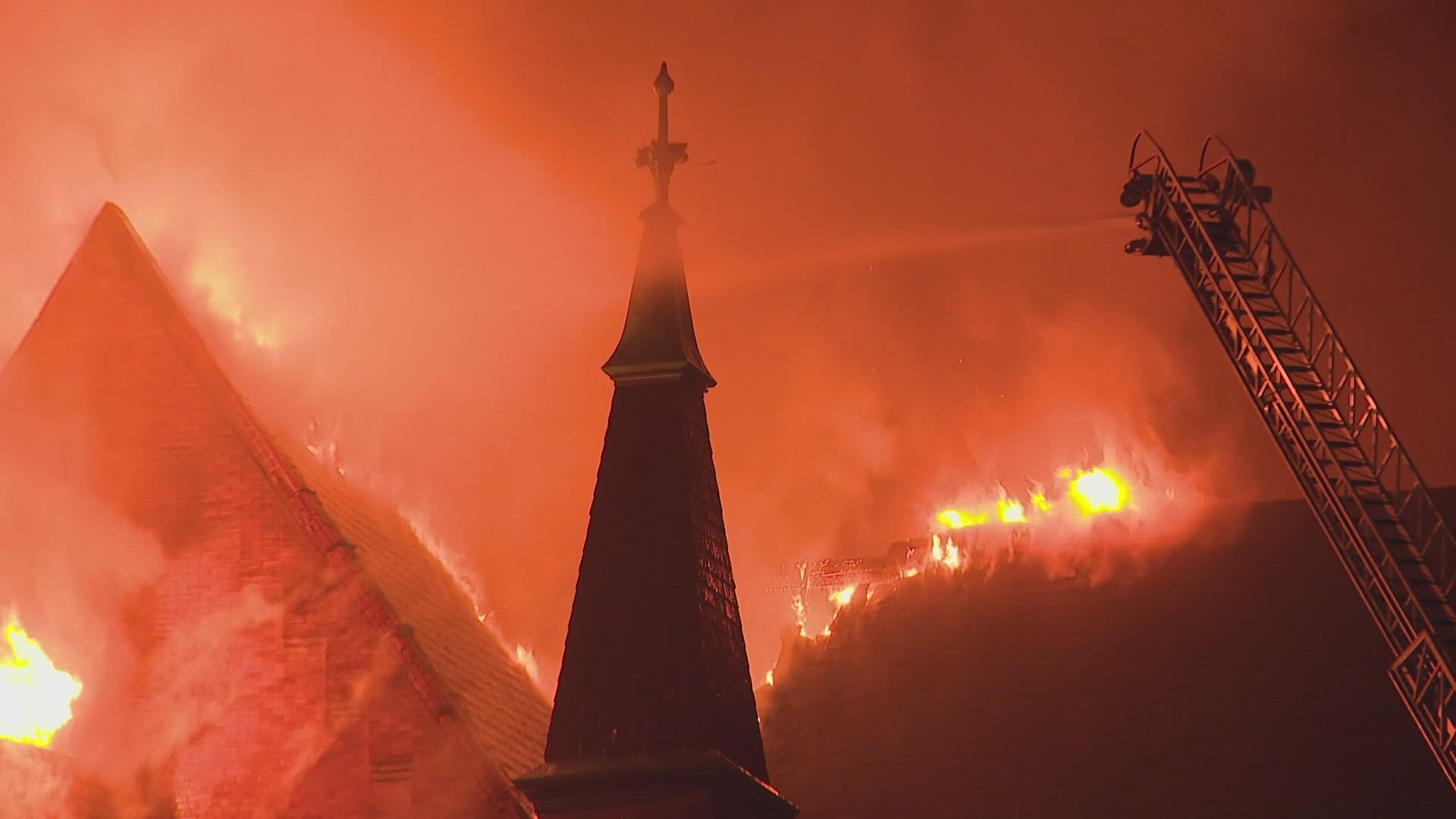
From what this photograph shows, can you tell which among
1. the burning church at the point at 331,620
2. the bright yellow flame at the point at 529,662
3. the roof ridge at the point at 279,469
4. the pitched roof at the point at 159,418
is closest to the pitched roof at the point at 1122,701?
the bright yellow flame at the point at 529,662

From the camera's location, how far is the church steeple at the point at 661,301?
16953 millimetres

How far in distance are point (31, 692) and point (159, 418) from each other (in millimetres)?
3357

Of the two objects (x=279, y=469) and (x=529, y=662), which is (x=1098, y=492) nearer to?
(x=529, y=662)

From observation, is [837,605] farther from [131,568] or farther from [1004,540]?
[131,568]

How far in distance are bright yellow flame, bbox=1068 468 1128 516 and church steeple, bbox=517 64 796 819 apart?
1329 centimetres

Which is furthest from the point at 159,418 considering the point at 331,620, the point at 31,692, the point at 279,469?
the point at 31,692

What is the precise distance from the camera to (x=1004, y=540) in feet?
92.7

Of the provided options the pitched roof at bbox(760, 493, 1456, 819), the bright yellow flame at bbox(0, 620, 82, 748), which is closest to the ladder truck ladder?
the pitched roof at bbox(760, 493, 1456, 819)

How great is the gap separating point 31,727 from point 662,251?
8.46m

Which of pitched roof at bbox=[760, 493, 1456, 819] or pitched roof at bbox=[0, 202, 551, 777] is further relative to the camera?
pitched roof at bbox=[760, 493, 1456, 819]

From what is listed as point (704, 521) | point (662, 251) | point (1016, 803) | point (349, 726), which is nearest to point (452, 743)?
point (349, 726)

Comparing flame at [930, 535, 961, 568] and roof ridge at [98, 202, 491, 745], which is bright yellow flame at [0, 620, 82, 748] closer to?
roof ridge at [98, 202, 491, 745]

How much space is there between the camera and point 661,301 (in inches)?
682

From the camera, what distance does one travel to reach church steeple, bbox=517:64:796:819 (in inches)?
573
